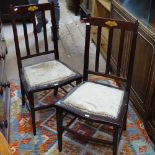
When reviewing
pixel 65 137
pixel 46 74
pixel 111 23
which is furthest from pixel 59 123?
pixel 111 23

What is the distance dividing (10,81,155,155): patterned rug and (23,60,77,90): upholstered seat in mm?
392


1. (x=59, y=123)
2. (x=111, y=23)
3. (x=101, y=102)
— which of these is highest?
(x=111, y=23)

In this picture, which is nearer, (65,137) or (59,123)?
(59,123)

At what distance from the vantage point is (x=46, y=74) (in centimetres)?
191

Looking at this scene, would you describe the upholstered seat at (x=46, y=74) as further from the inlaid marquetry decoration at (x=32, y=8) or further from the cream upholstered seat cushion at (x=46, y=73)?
the inlaid marquetry decoration at (x=32, y=8)

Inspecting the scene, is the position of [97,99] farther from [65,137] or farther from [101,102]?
[65,137]

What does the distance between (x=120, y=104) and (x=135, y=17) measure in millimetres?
877

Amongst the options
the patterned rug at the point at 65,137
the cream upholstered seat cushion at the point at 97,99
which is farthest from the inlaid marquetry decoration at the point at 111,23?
the patterned rug at the point at 65,137

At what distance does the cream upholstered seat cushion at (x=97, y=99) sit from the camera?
5.03 feet

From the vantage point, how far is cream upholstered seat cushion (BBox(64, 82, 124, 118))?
1.53m

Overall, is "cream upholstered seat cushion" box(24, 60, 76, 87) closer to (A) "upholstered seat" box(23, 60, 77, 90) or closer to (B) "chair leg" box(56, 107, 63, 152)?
(A) "upholstered seat" box(23, 60, 77, 90)

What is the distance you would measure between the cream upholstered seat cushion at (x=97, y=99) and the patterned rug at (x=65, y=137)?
1.31 ft

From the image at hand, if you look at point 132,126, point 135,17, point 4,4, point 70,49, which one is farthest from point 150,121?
point 4,4

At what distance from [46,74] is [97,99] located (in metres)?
0.49
